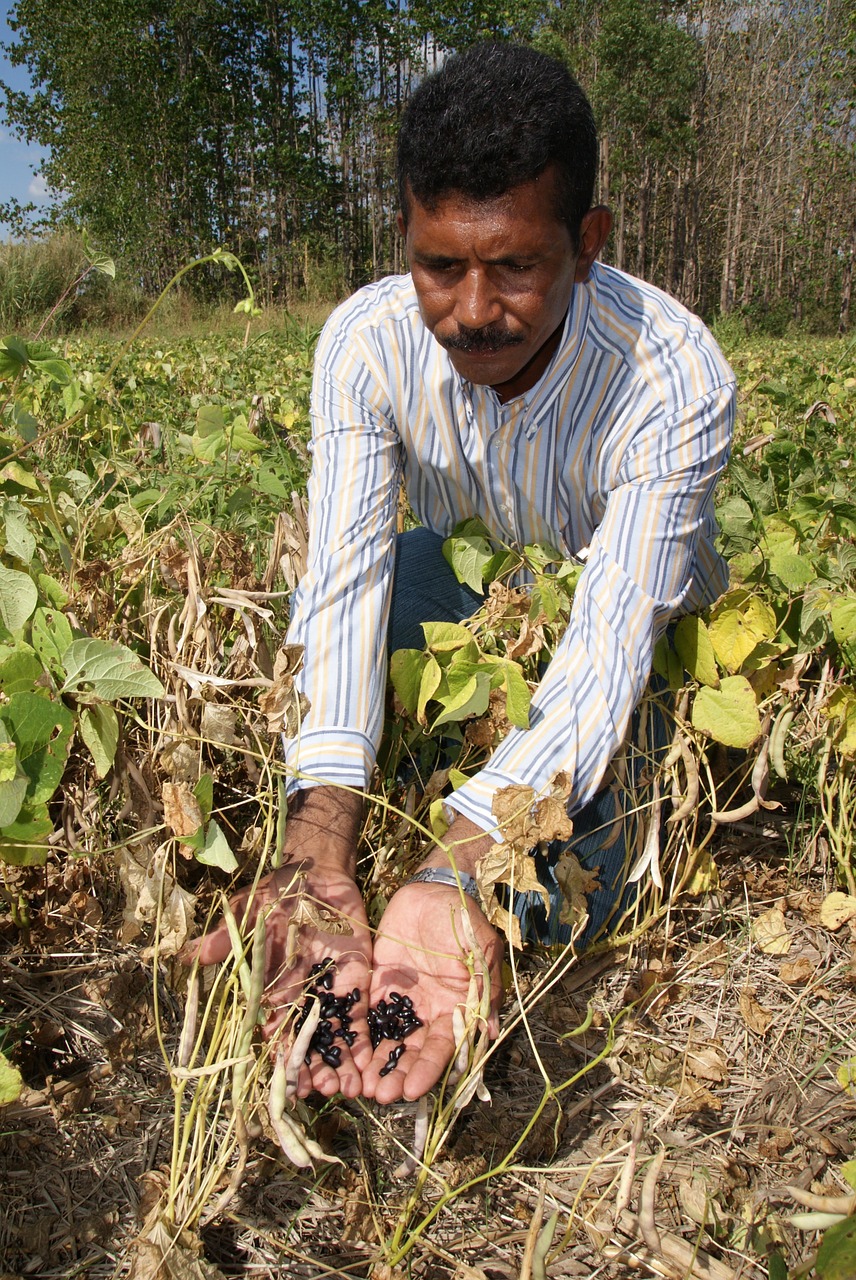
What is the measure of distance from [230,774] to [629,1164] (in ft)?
2.74

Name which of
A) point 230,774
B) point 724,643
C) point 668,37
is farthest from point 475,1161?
point 668,37

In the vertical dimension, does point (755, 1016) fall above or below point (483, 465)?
below

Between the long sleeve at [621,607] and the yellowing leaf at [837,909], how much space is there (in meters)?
0.44

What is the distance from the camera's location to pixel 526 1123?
1147 mm

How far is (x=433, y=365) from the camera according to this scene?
1484mm

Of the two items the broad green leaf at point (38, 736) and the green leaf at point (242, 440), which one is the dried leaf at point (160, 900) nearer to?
the broad green leaf at point (38, 736)

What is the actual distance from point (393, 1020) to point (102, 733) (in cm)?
46

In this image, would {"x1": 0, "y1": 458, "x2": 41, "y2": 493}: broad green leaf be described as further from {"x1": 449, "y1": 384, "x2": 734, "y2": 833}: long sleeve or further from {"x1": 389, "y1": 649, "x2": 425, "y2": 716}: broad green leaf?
{"x1": 449, "y1": 384, "x2": 734, "y2": 833}: long sleeve

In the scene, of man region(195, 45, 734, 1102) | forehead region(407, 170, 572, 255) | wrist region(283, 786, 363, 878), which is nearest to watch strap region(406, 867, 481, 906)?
man region(195, 45, 734, 1102)

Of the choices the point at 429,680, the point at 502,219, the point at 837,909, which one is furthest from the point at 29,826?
the point at 837,909

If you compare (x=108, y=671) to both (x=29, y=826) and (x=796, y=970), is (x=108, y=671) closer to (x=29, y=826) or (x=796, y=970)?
(x=29, y=826)

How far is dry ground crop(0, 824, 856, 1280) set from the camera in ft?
3.17

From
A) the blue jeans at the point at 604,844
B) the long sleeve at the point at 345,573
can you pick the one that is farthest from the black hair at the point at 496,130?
the blue jeans at the point at 604,844

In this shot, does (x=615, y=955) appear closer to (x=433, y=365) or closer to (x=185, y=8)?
(x=433, y=365)
